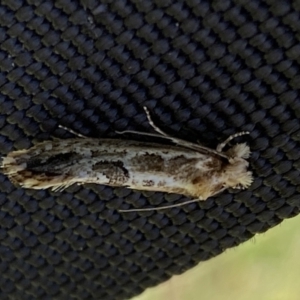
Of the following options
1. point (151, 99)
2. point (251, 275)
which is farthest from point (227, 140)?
point (251, 275)

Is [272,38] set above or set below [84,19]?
below

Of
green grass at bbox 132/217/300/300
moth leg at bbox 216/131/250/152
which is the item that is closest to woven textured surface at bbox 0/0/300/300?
moth leg at bbox 216/131/250/152

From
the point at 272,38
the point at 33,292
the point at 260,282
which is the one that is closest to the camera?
the point at 272,38

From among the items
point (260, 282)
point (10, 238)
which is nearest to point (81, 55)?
point (10, 238)

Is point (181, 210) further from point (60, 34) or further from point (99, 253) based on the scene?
point (60, 34)

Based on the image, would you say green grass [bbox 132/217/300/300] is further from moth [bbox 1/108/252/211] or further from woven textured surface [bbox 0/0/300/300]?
moth [bbox 1/108/252/211]

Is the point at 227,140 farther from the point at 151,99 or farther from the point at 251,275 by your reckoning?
the point at 251,275
